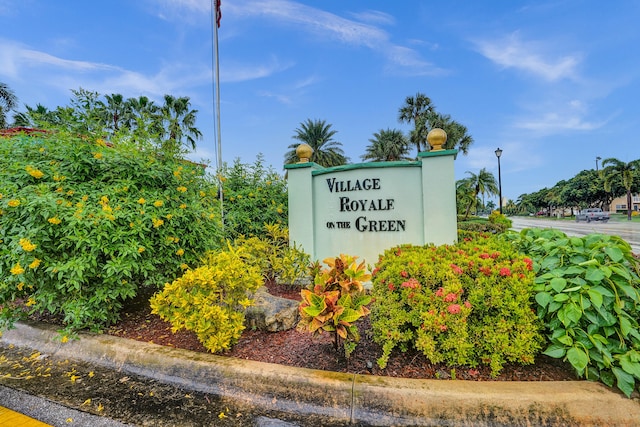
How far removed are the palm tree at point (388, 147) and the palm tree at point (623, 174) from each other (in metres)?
27.7

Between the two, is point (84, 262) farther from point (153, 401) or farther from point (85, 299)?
point (153, 401)

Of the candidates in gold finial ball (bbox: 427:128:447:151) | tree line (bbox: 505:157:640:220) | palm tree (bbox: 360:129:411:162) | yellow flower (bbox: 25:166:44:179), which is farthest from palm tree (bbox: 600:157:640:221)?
yellow flower (bbox: 25:166:44:179)

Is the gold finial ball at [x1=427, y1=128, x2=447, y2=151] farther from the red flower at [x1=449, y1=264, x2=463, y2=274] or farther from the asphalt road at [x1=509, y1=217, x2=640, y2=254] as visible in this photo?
the asphalt road at [x1=509, y1=217, x2=640, y2=254]

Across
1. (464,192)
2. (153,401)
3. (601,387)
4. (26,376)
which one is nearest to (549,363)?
(601,387)

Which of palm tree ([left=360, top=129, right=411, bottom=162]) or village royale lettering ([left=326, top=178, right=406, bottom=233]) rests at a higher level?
palm tree ([left=360, top=129, right=411, bottom=162])

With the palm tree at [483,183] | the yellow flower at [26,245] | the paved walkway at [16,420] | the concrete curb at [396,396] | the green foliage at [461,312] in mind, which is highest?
the palm tree at [483,183]

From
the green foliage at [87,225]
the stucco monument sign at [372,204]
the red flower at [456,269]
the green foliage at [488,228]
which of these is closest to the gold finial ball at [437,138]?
the stucco monument sign at [372,204]

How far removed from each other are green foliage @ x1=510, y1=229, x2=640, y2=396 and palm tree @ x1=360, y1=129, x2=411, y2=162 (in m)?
33.6

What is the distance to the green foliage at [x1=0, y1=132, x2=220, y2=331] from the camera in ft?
8.50

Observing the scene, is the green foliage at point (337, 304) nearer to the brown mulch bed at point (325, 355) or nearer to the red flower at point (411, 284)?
the brown mulch bed at point (325, 355)

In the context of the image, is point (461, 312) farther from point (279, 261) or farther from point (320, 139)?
point (320, 139)

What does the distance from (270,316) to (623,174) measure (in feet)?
174

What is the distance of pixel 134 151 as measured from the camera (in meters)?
3.22

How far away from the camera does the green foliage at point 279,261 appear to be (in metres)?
4.03
